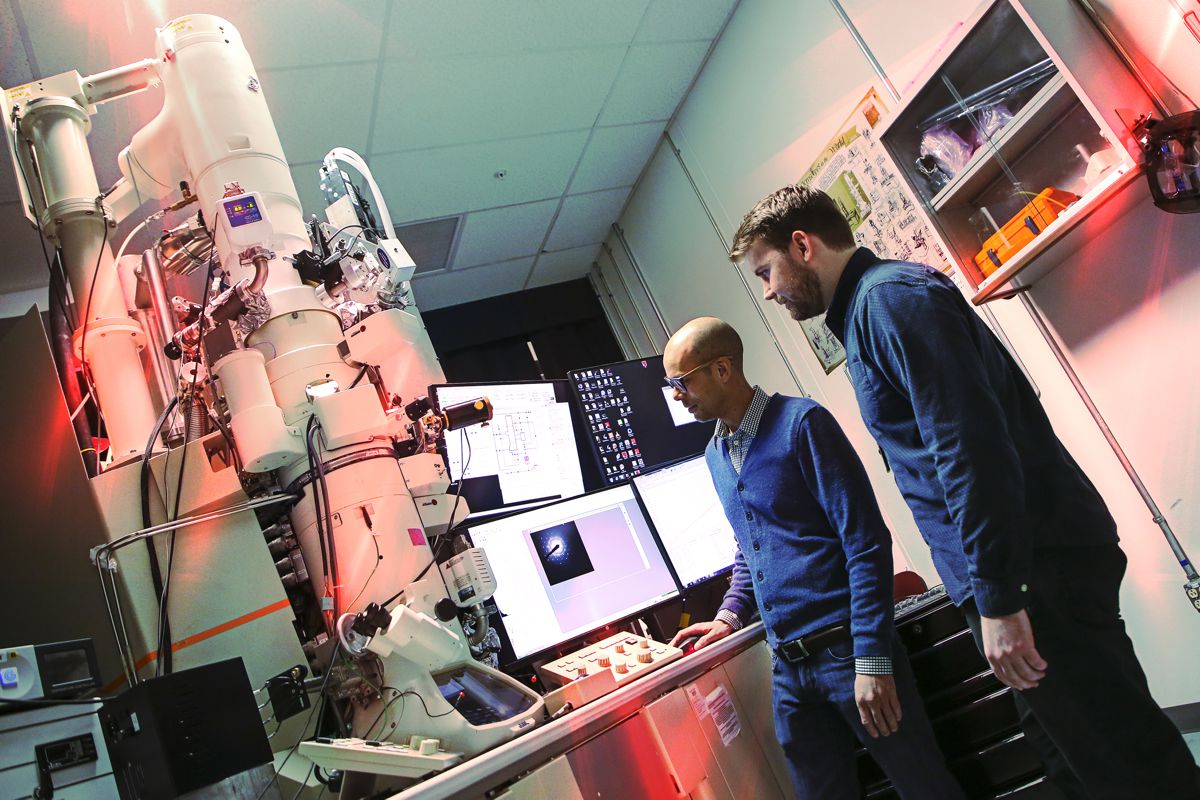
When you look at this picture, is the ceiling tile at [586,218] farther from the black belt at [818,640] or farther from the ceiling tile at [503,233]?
the black belt at [818,640]

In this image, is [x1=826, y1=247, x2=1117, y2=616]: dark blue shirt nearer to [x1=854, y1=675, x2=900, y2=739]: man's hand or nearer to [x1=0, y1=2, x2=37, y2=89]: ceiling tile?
[x1=854, y1=675, x2=900, y2=739]: man's hand

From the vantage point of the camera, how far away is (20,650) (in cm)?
104

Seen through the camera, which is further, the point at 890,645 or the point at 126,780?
the point at 890,645

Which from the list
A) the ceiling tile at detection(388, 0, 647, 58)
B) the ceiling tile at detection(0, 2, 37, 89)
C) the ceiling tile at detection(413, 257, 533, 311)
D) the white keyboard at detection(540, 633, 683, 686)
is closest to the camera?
the white keyboard at detection(540, 633, 683, 686)

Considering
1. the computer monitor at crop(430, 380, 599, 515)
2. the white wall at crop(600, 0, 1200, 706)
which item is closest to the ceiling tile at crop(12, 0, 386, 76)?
the computer monitor at crop(430, 380, 599, 515)

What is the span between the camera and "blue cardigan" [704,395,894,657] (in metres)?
1.43

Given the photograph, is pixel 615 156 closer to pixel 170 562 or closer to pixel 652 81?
pixel 652 81

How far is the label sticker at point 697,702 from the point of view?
1.55m

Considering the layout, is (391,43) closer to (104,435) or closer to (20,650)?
(104,435)

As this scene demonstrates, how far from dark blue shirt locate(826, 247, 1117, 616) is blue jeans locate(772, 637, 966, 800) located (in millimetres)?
297

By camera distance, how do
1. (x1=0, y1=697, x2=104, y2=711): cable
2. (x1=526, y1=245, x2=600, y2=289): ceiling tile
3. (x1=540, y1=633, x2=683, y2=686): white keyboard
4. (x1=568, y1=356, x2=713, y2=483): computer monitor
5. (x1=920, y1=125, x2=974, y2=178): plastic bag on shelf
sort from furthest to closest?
(x1=526, y1=245, x2=600, y2=289): ceiling tile < (x1=568, y1=356, x2=713, y2=483): computer monitor < (x1=920, y1=125, x2=974, y2=178): plastic bag on shelf < (x1=540, y1=633, x2=683, y2=686): white keyboard < (x1=0, y1=697, x2=104, y2=711): cable

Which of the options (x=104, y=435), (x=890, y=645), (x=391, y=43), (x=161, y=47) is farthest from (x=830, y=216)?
(x=391, y=43)

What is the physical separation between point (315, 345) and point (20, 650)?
30.1 inches

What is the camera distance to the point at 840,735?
5.06 ft
